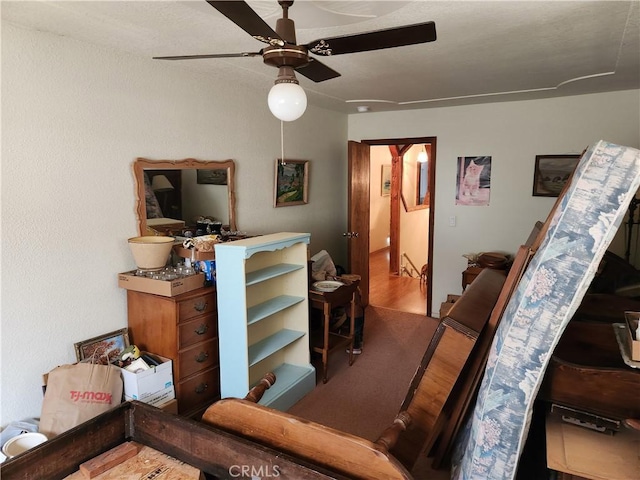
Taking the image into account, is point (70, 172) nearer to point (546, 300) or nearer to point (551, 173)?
point (546, 300)

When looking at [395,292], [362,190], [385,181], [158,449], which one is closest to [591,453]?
[158,449]

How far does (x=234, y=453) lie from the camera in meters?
A: 1.18

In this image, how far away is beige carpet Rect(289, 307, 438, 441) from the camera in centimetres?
289

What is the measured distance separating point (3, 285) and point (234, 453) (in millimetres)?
1699

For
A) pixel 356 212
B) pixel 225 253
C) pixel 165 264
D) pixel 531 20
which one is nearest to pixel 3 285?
pixel 165 264

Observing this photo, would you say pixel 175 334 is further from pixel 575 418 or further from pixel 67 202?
pixel 575 418

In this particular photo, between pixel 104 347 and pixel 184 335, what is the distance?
484 millimetres

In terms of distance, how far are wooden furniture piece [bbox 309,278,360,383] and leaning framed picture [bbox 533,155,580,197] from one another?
214cm

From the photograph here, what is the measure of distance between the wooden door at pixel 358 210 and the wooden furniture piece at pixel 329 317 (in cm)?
106

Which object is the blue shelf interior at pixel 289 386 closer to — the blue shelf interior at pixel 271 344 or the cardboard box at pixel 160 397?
the blue shelf interior at pixel 271 344

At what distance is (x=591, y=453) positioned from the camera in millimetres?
1704

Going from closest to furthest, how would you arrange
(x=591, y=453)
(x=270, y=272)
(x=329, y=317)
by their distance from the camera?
(x=591, y=453) < (x=270, y=272) < (x=329, y=317)

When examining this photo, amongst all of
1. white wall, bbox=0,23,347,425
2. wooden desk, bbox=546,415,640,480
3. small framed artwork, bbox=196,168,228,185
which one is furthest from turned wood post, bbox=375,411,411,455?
small framed artwork, bbox=196,168,228,185

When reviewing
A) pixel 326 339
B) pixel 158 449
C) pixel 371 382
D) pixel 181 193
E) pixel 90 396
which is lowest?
pixel 371 382
